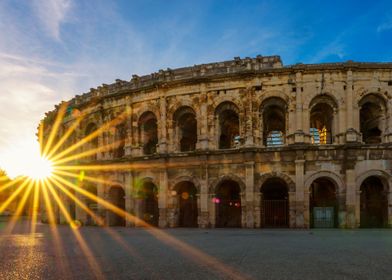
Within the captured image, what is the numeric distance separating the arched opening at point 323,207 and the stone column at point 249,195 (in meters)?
3.35

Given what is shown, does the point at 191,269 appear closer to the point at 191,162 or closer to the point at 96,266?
the point at 96,266

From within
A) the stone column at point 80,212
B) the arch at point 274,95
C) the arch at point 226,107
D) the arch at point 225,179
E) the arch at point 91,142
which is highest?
the arch at point 274,95

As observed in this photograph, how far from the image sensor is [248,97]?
18547mm

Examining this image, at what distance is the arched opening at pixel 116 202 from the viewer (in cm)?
2166

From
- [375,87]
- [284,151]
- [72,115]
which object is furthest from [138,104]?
[375,87]

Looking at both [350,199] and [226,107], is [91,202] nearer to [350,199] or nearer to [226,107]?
[226,107]

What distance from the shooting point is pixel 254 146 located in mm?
17984

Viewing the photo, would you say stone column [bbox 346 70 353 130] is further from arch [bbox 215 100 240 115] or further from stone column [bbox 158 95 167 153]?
stone column [bbox 158 95 167 153]

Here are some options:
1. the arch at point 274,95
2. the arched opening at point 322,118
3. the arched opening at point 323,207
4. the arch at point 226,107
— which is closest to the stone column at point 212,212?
the arch at point 226,107

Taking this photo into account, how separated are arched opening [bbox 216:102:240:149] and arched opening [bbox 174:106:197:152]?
1.78m

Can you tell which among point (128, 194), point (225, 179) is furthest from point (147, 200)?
point (225, 179)

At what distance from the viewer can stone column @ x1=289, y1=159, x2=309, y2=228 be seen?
56.1 feet

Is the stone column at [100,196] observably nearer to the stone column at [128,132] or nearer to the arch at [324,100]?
the stone column at [128,132]

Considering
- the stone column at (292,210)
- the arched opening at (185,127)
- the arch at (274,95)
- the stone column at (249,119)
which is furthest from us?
the arched opening at (185,127)
